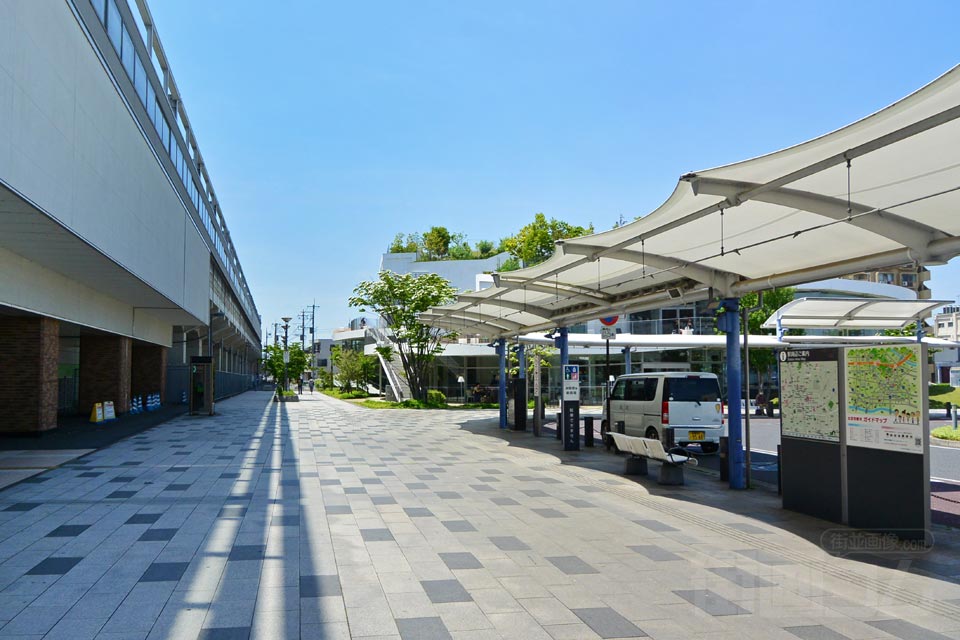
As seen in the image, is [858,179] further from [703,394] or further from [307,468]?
[307,468]

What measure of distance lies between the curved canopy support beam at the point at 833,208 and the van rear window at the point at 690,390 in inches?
298

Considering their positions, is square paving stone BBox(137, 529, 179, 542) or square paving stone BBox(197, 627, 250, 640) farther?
square paving stone BBox(137, 529, 179, 542)

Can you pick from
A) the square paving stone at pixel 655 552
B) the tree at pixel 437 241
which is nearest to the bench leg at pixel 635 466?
the square paving stone at pixel 655 552

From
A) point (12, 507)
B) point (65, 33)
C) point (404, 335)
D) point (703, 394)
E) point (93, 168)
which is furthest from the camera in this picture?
point (404, 335)

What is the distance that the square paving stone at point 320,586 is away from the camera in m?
5.87

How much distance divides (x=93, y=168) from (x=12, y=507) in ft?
21.6

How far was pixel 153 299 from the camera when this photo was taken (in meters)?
22.5

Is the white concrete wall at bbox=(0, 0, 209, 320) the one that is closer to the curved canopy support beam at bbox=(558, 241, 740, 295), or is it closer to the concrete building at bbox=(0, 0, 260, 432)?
the concrete building at bbox=(0, 0, 260, 432)

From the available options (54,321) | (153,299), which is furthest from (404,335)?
(54,321)

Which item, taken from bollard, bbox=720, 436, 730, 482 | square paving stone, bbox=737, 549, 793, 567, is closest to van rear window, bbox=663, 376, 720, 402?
bollard, bbox=720, 436, 730, 482

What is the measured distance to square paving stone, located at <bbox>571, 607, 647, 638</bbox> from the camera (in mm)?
5023

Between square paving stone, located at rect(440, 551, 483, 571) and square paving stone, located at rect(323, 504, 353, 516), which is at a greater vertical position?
square paving stone, located at rect(440, 551, 483, 571)

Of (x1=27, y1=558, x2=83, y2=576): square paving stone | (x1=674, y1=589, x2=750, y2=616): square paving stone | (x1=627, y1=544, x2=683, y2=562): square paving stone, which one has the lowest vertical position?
(x1=627, y1=544, x2=683, y2=562): square paving stone

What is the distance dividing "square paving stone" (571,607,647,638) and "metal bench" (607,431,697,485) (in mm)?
6165
